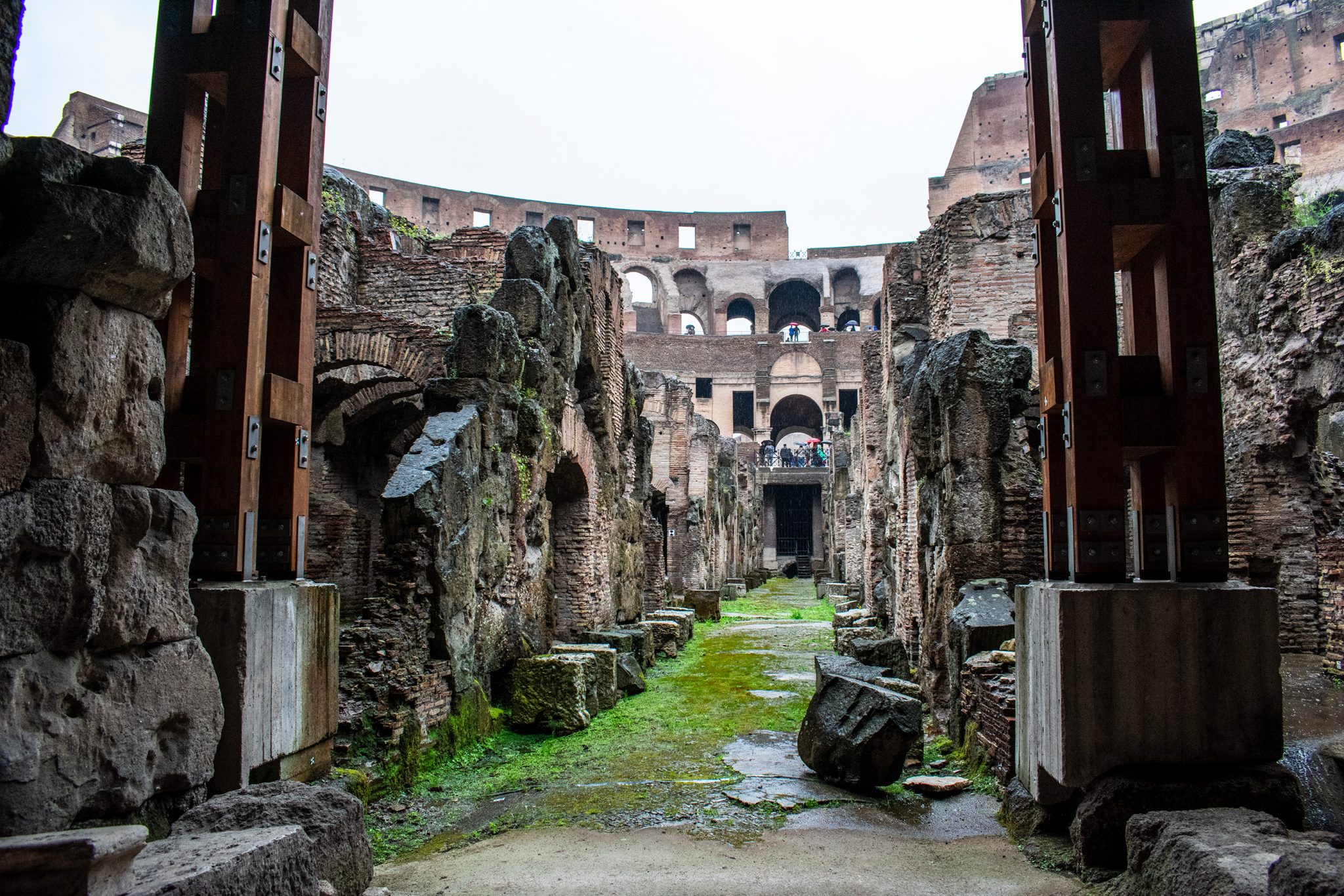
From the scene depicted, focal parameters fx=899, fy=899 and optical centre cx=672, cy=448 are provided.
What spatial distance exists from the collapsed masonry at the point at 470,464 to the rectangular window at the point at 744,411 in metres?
24.8

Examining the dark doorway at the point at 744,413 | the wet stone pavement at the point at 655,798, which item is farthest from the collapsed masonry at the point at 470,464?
the dark doorway at the point at 744,413

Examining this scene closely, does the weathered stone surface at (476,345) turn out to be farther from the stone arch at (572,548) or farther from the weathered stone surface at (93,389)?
the weathered stone surface at (93,389)

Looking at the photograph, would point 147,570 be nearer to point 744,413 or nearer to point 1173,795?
point 1173,795

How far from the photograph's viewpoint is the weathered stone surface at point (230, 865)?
1.74 m

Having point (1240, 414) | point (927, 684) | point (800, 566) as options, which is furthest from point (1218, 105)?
point (927, 684)

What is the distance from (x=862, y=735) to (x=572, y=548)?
4874mm

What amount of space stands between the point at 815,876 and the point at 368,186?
45034 mm

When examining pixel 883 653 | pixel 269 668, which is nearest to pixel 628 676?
pixel 883 653

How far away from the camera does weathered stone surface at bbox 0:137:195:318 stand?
186 cm

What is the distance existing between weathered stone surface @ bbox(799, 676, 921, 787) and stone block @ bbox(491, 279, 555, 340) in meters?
4.08

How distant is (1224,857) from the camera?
2.15 metres

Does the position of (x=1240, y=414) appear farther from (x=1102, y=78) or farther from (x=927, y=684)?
(x=1102, y=78)

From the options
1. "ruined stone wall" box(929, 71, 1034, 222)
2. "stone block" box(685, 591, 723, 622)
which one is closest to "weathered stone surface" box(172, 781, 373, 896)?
"stone block" box(685, 591, 723, 622)

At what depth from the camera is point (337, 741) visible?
449 cm
